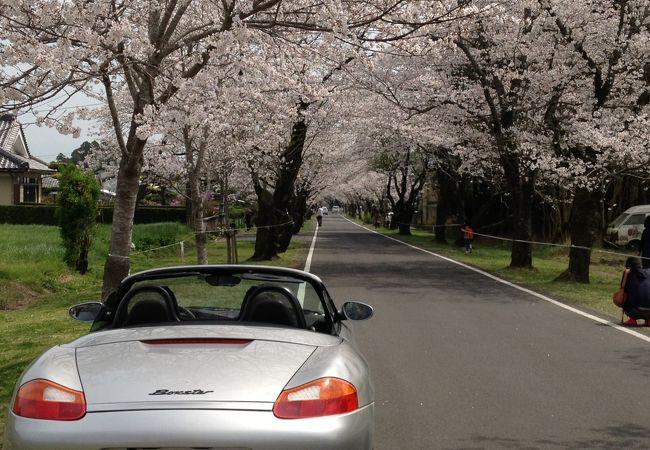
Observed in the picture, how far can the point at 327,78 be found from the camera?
24797 mm

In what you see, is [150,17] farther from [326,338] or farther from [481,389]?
[326,338]

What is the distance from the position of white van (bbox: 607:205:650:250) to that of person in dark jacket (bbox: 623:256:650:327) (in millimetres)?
22219

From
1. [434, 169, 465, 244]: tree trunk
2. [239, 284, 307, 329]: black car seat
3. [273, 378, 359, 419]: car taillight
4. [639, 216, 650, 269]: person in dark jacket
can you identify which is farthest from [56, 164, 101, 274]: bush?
[434, 169, 465, 244]: tree trunk

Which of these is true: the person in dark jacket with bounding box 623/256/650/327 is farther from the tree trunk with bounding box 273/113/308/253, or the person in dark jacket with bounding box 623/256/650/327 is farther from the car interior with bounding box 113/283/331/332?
the tree trunk with bounding box 273/113/308/253

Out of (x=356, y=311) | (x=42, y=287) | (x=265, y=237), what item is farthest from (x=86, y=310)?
(x=265, y=237)

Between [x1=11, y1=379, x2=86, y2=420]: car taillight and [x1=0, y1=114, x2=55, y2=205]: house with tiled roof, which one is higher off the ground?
[x1=0, y1=114, x2=55, y2=205]: house with tiled roof

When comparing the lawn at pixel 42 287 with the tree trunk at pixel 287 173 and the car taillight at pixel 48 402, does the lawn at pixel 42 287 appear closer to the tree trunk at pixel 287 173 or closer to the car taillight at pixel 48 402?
the tree trunk at pixel 287 173

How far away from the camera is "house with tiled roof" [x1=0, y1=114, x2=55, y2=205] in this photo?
4331cm

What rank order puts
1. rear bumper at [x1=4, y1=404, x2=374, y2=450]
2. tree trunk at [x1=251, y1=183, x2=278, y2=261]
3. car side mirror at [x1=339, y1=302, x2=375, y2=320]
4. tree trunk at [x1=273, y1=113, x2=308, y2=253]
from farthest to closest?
tree trunk at [x1=273, y1=113, x2=308, y2=253] < tree trunk at [x1=251, y1=183, x2=278, y2=261] < car side mirror at [x1=339, y1=302, x2=375, y2=320] < rear bumper at [x1=4, y1=404, x2=374, y2=450]

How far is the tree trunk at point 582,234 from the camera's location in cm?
1973

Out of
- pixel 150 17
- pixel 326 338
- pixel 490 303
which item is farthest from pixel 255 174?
pixel 326 338

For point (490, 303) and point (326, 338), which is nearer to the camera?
point (326, 338)

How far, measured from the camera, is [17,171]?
143 ft

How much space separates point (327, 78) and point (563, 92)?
717cm
